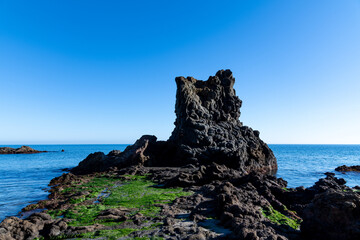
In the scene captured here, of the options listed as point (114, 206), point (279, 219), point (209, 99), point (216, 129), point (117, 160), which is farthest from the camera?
point (209, 99)

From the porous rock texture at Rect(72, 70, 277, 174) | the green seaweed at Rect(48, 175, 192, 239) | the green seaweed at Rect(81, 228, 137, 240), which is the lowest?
the green seaweed at Rect(48, 175, 192, 239)

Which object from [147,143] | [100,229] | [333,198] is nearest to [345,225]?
[333,198]

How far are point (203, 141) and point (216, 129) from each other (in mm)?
4426

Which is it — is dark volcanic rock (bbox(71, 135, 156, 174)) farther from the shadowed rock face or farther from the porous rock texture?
the shadowed rock face

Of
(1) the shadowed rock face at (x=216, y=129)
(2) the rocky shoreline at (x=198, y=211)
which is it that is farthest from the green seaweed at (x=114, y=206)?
(1) the shadowed rock face at (x=216, y=129)

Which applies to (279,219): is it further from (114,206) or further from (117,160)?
(117,160)

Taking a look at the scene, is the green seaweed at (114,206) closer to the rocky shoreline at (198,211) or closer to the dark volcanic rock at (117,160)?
the rocky shoreline at (198,211)

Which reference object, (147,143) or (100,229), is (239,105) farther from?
(100,229)

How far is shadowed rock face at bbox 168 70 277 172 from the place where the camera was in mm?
37031

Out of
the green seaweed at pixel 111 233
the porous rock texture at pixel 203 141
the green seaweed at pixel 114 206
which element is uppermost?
the porous rock texture at pixel 203 141

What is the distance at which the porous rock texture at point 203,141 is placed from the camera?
121 feet

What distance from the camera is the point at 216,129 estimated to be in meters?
41.2

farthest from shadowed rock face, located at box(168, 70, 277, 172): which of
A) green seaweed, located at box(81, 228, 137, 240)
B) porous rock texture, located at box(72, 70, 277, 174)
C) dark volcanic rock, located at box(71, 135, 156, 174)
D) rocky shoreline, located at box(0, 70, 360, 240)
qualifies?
green seaweed, located at box(81, 228, 137, 240)

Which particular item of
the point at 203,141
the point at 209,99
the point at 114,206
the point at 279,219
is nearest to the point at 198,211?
the point at 279,219
